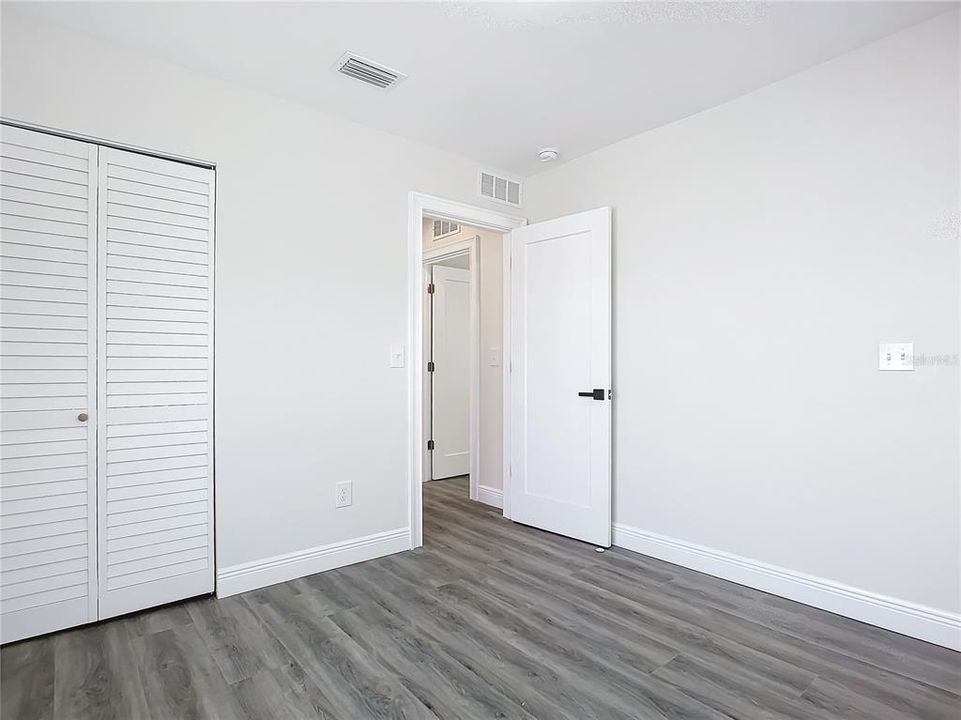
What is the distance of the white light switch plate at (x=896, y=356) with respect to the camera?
2.32 m

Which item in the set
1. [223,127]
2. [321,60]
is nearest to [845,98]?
Result: [321,60]

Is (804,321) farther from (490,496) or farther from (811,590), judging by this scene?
(490,496)

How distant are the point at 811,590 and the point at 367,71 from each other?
331cm

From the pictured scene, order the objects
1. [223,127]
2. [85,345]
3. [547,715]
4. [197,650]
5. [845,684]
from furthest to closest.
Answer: [223,127] → [85,345] → [197,650] → [845,684] → [547,715]

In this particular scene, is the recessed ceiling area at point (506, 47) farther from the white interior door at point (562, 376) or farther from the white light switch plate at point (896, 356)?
the white light switch plate at point (896, 356)

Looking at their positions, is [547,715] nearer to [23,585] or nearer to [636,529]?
[636,529]

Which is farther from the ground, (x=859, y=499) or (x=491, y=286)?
(x=491, y=286)

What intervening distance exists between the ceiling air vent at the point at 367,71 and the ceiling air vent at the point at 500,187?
3.95 ft

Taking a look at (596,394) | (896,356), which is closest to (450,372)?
(596,394)

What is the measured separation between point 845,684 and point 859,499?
32.8 inches

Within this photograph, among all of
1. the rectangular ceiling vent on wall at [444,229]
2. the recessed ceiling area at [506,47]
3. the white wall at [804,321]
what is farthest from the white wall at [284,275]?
the white wall at [804,321]

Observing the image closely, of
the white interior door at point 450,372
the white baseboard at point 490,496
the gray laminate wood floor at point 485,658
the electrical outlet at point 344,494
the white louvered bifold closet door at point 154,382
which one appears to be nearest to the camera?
the gray laminate wood floor at point 485,658

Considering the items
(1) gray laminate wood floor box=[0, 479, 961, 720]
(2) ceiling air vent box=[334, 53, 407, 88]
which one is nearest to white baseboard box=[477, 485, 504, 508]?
(1) gray laminate wood floor box=[0, 479, 961, 720]

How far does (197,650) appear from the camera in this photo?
2.21m
